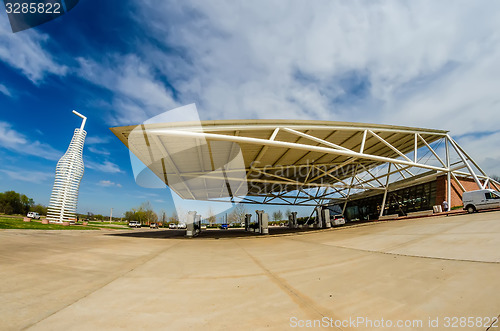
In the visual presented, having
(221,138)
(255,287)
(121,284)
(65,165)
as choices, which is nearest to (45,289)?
(121,284)

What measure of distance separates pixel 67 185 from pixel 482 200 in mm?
55727

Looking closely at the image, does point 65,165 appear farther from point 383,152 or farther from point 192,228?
point 383,152

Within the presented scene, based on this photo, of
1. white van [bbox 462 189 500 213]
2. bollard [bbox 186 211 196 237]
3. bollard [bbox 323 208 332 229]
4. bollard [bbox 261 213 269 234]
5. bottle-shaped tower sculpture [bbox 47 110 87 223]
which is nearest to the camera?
white van [bbox 462 189 500 213]

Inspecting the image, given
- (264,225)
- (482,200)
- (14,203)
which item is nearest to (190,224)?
(264,225)

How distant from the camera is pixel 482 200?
1560cm

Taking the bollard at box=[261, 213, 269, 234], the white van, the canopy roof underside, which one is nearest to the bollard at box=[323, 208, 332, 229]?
the canopy roof underside

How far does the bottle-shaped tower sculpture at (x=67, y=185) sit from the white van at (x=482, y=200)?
5473cm

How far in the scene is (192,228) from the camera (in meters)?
20.7

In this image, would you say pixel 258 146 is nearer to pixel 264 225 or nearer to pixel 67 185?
pixel 264 225

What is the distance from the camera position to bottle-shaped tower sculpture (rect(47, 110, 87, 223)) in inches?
1395

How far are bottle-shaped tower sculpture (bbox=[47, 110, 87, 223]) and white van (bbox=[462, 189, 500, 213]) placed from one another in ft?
180

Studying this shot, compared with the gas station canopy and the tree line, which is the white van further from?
the tree line

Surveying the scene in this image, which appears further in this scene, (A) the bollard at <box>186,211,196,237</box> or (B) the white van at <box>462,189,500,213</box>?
(A) the bollard at <box>186,211,196,237</box>

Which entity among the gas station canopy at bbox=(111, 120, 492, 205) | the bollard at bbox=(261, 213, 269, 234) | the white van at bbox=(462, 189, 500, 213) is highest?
the gas station canopy at bbox=(111, 120, 492, 205)
